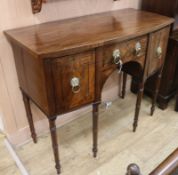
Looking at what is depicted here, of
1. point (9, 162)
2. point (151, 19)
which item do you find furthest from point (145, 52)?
point (9, 162)

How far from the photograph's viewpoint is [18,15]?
1.30 m

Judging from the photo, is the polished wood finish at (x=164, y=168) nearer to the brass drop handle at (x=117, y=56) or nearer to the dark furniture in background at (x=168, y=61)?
the brass drop handle at (x=117, y=56)

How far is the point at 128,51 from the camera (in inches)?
52.1

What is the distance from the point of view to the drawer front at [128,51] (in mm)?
1219

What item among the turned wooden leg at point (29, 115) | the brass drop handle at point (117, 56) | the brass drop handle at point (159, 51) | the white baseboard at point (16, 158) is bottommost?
the white baseboard at point (16, 158)

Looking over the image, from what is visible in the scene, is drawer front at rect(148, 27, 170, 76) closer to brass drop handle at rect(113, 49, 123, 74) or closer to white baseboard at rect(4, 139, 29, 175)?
brass drop handle at rect(113, 49, 123, 74)

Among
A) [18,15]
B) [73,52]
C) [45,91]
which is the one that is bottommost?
[45,91]

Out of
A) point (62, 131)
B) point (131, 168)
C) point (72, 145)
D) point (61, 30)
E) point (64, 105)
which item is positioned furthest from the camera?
point (62, 131)

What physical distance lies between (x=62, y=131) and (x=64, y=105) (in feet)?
2.26

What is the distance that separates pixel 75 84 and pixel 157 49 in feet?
2.32

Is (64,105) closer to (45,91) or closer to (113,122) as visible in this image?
(45,91)

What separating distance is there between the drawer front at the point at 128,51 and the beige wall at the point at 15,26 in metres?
0.47

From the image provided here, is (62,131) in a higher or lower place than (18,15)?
lower

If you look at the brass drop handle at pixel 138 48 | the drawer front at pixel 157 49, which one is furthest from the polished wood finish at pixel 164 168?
the drawer front at pixel 157 49
